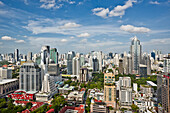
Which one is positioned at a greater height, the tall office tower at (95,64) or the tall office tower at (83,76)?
the tall office tower at (95,64)

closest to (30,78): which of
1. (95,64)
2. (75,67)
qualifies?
(75,67)

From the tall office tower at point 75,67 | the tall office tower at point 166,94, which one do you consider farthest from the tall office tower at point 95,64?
the tall office tower at point 166,94

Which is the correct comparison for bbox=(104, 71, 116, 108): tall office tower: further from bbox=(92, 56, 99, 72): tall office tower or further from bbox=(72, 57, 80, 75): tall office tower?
bbox=(92, 56, 99, 72): tall office tower

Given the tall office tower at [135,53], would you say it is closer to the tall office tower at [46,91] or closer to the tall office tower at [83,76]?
the tall office tower at [83,76]

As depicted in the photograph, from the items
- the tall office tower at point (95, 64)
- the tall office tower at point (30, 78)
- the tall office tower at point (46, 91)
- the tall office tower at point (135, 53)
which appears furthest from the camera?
the tall office tower at point (95, 64)

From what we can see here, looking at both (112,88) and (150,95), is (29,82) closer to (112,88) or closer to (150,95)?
(112,88)

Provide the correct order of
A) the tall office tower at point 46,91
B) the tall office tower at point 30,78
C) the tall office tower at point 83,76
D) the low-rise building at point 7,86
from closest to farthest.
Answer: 1. the tall office tower at point 46,91
2. the low-rise building at point 7,86
3. the tall office tower at point 30,78
4. the tall office tower at point 83,76

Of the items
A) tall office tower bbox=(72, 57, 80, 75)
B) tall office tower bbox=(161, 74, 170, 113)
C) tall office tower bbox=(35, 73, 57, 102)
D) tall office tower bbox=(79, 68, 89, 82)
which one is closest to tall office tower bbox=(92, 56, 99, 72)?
tall office tower bbox=(72, 57, 80, 75)
